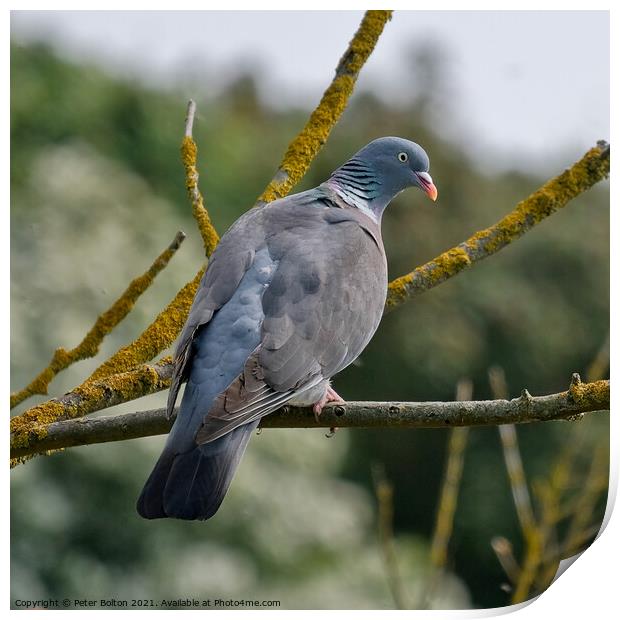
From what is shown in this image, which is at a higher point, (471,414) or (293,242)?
(293,242)

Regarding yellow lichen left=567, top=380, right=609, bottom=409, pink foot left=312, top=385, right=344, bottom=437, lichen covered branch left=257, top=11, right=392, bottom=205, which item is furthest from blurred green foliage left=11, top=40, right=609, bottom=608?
yellow lichen left=567, top=380, right=609, bottom=409

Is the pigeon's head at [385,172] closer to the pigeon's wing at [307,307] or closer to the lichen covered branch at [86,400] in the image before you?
the pigeon's wing at [307,307]

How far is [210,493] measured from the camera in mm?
1909

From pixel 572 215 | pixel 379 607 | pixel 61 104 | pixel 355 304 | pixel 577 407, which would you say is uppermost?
pixel 61 104

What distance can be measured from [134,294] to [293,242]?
0.42m

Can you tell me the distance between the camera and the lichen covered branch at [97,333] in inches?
93.7

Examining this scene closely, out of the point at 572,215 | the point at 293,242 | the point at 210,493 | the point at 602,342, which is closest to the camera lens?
the point at 210,493

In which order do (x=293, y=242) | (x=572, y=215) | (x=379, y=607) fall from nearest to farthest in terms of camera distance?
(x=293, y=242) < (x=379, y=607) < (x=572, y=215)

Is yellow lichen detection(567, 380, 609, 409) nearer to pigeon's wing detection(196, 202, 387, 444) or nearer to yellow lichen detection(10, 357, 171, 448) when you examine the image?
pigeon's wing detection(196, 202, 387, 444)

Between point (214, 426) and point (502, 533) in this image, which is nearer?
point (214, 426)

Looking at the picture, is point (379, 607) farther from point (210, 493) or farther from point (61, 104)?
point (61, 104)

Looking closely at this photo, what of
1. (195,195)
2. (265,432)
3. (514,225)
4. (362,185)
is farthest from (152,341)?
(265,432)

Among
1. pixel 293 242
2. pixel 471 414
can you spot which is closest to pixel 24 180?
pixel 293 242

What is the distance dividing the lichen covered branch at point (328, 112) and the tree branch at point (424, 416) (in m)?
0.80
